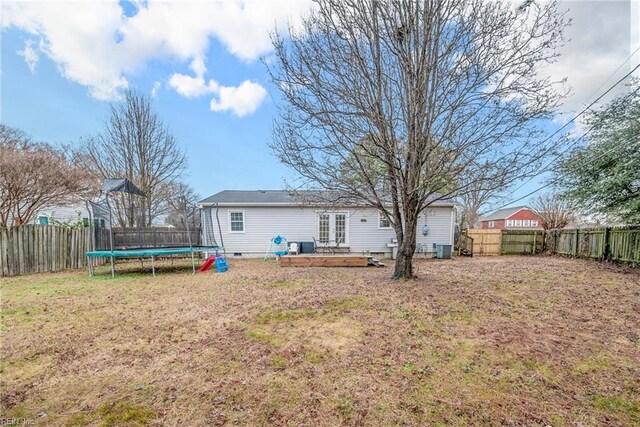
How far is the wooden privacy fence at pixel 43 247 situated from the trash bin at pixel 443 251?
13612 mm

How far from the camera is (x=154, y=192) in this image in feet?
54.9

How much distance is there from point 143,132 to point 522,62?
16073 mm

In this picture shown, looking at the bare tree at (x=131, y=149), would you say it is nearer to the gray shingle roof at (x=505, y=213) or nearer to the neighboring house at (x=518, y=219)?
the neighboring house at (x=518, y=219)

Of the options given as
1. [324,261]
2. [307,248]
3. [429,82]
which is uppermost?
[429,82]

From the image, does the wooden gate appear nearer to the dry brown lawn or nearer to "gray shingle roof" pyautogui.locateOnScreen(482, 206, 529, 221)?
the dry brown lawn

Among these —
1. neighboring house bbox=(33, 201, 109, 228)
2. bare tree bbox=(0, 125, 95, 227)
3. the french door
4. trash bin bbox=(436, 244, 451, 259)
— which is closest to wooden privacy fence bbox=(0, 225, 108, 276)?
neighboring house bbox=(33, 201, 109, 228)

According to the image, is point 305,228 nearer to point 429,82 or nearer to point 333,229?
point 333,229

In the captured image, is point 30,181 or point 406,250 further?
point 30,181

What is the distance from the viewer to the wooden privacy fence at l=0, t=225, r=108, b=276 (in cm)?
768

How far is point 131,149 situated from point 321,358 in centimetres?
1575

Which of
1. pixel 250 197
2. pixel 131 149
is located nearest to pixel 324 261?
pixel 250 197

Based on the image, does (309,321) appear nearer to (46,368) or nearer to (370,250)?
(46,368)

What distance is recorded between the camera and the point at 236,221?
12922 mm

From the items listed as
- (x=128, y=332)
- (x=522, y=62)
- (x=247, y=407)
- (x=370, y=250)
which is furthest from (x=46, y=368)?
(x=370, y=250)
